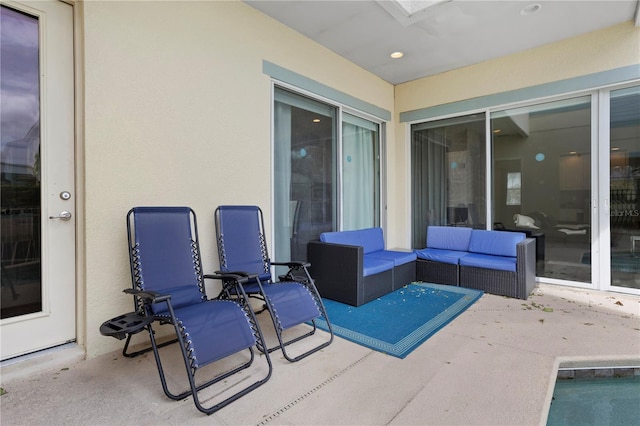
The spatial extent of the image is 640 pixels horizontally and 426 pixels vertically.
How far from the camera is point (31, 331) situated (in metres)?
2.23

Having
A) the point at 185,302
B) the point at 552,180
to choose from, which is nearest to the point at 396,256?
the point at 552,180

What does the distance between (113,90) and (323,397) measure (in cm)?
264

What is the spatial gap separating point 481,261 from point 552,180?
60.9 inches

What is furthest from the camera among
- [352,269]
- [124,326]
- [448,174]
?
[448,174]

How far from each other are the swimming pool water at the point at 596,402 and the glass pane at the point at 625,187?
228 cm

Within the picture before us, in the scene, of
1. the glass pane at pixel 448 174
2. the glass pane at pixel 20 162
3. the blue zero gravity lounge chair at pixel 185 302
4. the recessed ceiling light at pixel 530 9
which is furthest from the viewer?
the glass pane at pixel 448 174

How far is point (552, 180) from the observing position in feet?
14.0

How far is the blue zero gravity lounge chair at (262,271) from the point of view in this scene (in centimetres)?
245

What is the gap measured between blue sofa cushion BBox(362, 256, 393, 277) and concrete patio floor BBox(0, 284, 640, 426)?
1007mm

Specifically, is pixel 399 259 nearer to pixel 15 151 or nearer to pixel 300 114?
pixel 300 114

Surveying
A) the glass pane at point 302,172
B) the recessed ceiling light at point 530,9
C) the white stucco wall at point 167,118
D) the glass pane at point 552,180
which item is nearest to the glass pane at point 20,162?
Result: the white stucco wall at point 167,118

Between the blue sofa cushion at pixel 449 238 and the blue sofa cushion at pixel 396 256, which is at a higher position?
the blue sofa cushion at pixel 449 238

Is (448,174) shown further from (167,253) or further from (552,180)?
(167,253)

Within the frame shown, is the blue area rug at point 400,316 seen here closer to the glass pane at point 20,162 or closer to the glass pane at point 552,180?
the glass pane at point 552,180
